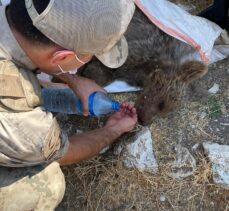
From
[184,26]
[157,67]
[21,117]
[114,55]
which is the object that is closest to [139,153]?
[157,67]

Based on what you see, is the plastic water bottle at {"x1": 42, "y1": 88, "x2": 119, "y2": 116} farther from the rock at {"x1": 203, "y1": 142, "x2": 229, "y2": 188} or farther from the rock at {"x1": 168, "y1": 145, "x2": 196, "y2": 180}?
the rock at {"x1": 203, "y1": 142, "x2": 229, "y2": 188}

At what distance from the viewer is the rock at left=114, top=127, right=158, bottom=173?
13.6 feet

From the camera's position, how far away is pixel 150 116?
434 centimetres

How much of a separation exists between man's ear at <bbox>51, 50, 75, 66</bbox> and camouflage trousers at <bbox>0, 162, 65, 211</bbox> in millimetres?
927

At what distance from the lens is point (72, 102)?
13.4ft

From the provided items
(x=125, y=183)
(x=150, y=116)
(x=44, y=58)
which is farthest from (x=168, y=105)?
(x=44, y=58)

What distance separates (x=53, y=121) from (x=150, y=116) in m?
1.54

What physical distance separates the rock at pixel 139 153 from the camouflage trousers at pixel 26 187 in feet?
3.06

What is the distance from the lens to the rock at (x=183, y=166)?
4.10 metres

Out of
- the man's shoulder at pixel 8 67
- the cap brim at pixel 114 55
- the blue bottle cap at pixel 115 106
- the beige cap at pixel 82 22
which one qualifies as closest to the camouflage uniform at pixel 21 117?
the man's shoulder at pixel 8 67

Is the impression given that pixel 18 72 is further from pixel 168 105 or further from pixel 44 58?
pixel 168 105

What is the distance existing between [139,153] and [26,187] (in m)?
1.19

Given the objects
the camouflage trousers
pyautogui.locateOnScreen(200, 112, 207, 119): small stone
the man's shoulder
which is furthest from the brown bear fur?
the man's shoulder

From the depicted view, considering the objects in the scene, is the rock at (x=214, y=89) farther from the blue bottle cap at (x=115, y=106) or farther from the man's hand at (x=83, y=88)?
the man's hand at (x=83, y=88)
